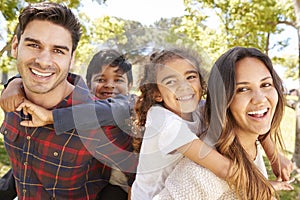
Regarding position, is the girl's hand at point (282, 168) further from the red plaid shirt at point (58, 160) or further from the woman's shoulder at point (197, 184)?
the red plaid shirt at point (58, 160)

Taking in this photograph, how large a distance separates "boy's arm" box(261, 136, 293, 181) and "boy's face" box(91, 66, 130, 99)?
0.66 meters

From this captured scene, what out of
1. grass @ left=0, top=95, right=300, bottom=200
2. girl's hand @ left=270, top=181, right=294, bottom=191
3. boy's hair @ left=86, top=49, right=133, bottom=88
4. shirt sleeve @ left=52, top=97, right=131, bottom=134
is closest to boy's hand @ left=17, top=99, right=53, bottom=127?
shirt sleeve @ left=52, top=97, right=131, bottom=134

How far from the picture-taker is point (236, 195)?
129 centimetres

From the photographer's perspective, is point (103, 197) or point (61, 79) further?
point (103, 197)

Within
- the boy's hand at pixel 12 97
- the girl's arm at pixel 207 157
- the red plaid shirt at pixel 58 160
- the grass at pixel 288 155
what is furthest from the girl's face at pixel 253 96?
the grass at pixel 288 155

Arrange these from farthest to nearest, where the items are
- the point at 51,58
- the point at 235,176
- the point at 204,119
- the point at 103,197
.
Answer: the point at 103,197 → the point at 51,58 → the point at 204,119 → the point at 235,176

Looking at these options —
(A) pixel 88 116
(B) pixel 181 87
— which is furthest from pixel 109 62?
(B) pixel 181 87

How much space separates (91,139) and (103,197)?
Answer: 0.30 m

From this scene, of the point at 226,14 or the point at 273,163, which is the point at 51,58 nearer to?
the point at 273,163

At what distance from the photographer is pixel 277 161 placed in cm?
166

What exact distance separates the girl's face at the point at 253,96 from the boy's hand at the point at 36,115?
0.74 metres

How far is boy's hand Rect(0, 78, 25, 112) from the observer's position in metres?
1.64

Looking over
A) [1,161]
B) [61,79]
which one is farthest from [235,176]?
[1,161]

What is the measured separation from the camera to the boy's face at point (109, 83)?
1.80 meters
